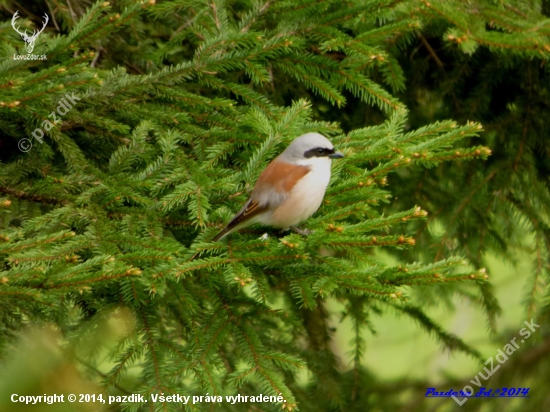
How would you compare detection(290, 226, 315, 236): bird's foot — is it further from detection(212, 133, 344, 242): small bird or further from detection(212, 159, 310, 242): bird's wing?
detection(212, 159, 310, 242): bird's wing

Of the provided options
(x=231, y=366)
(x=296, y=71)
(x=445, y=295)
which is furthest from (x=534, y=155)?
(x=231, y=366)

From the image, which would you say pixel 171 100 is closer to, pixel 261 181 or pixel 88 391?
pixel 261 181

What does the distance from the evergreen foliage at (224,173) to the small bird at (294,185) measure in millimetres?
83

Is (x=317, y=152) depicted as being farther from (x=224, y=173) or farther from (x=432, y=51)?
(x=432, y=51)

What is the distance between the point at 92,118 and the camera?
306 cm

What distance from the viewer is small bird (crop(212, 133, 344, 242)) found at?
3.04m

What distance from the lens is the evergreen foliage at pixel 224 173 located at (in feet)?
8.32

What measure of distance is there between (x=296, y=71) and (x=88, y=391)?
2.11m

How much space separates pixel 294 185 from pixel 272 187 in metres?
0.13

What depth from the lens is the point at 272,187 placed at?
3084 millimetres

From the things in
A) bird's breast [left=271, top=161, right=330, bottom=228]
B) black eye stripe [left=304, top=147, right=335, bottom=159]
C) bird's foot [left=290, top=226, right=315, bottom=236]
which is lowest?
bird's foot [left=290, top=226, right=315, bottom=236]

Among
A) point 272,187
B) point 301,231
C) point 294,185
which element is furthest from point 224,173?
point 301,231

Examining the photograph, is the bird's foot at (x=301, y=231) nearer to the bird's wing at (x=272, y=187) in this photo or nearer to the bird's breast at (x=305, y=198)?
the bird's breast at (x=305, y=198)

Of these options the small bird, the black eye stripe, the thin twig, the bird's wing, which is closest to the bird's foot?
the small bird
